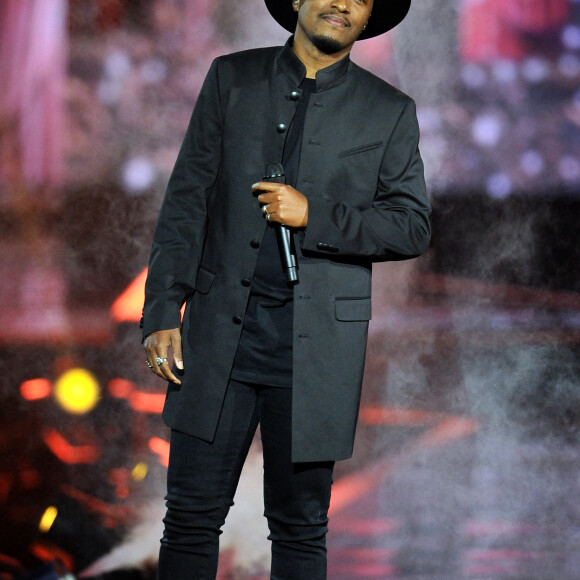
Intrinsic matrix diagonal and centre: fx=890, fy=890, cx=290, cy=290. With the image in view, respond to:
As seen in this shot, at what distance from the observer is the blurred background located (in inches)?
117

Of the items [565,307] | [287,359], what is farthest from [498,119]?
[287,359]

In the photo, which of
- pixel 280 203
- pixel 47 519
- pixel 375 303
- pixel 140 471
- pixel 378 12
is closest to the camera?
pixel 280 203

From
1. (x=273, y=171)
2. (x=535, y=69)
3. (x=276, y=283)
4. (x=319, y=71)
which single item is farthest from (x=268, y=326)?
(x=535, y=69)

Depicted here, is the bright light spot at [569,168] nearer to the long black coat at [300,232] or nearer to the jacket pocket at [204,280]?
the long black coat at [300,232]

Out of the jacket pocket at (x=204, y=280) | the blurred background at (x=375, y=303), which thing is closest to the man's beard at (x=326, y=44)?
the jacket pocket at (x=204, y=280)

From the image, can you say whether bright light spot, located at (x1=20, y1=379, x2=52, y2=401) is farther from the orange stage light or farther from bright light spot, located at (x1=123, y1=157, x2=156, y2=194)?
bright light spot, located at (x1=123, y1=157, x2=156, y2=194)

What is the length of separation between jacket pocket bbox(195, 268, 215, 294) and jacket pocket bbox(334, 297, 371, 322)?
268 mm

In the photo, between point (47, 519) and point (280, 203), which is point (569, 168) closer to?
point (280, 203)

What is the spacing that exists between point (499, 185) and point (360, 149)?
1.38 metres

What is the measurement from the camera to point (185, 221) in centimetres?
189

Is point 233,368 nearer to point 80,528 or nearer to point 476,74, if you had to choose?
point 80,528

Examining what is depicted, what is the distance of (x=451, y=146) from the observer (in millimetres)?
3139

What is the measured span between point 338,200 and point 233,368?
1.37ft

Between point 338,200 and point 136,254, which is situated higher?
point 136,254
